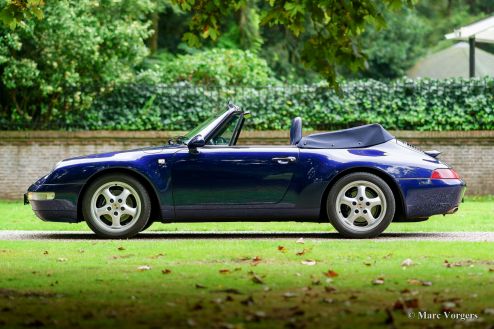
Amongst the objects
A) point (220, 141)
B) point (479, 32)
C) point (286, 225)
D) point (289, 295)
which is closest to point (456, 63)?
point (479, 32)

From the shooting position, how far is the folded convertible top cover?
41.8ft

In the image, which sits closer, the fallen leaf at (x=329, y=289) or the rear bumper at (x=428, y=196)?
the fallen leaf at (x=329, y=289)

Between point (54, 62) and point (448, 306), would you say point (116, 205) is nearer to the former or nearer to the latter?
point (448, 306)

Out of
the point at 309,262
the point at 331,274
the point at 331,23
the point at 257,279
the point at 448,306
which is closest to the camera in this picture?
the point at 448,306

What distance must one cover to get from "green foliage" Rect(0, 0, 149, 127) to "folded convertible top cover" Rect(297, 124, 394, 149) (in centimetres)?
1034

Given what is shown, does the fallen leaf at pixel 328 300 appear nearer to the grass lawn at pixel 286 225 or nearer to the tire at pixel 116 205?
the tire at pixel 116 205

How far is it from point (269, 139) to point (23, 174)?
183 inches

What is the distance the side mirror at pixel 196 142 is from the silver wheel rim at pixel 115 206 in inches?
29.7

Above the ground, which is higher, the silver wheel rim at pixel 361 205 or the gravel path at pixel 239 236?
the silver wheel rim at pixel 361 205

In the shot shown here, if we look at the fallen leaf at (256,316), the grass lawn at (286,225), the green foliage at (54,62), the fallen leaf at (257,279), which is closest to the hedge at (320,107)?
the green foliage at (54,62)

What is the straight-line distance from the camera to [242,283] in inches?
339

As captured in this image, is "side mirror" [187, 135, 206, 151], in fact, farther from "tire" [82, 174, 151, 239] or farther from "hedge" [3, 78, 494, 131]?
"hedge" [3, 78, 494, 131]

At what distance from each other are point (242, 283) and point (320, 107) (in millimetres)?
14649

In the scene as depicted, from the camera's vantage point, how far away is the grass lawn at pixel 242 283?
693 centimetres
